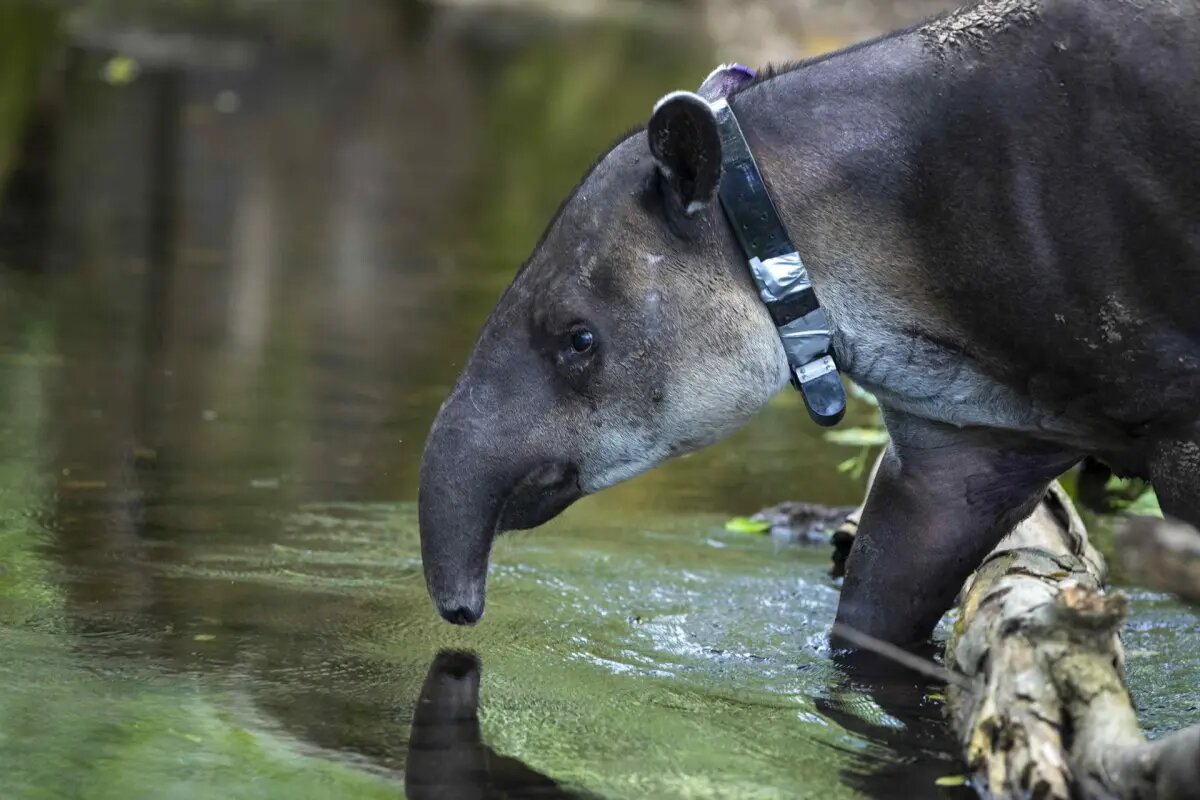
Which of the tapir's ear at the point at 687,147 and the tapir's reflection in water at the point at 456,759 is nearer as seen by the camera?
the tapir's reflection in water at the point at 456,759

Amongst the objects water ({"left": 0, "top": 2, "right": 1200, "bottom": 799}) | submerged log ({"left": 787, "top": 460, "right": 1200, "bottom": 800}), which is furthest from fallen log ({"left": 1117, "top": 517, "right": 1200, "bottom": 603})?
water ({"left": 0, "top": 2, "right": 1200, "bottom": 799})

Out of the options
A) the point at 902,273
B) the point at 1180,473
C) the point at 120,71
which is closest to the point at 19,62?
the point at 120,71

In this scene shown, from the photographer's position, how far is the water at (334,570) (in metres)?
4.49

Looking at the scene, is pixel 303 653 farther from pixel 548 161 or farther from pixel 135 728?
pixel 548 161

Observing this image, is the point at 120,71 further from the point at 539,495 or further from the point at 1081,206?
the point at 1081,206

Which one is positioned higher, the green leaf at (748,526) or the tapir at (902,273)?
the tapir at (902,273)

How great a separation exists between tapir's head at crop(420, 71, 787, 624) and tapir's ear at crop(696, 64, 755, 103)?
1.19 ft

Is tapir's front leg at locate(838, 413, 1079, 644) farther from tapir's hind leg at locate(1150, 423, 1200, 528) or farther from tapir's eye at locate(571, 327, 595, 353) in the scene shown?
tapir's eye at locate(571, 327, 595, 353)

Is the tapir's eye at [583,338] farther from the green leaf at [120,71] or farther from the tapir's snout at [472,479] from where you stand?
the green leaf at [120,71]

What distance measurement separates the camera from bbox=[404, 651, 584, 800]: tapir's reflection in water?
425cm

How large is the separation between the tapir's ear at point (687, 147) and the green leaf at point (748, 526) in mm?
2453

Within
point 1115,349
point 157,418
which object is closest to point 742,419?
point 1115,349

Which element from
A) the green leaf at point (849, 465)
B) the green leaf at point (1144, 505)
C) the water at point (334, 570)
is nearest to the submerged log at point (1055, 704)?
the water at point (334, 570)

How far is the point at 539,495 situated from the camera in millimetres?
5160
